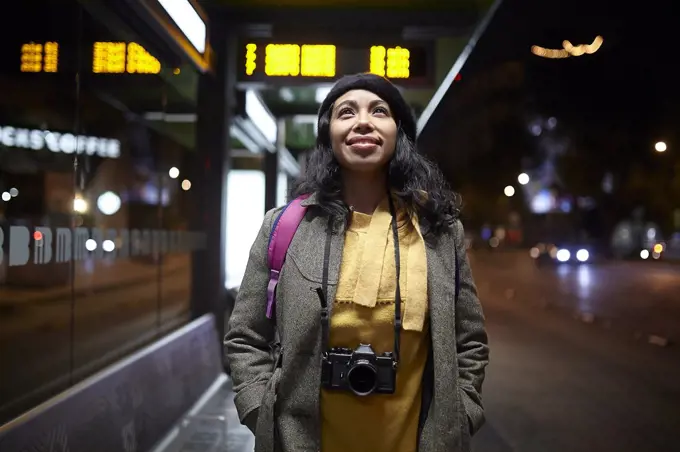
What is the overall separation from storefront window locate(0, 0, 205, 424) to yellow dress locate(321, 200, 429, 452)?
1904 mm

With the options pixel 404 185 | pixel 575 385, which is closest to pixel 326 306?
pixel 404 185

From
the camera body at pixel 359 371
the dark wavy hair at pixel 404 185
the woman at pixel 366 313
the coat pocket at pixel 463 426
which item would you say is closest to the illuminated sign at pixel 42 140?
the dark wavy hair at pixel 404 185

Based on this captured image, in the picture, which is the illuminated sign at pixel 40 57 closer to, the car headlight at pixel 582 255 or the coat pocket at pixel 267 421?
the coat pocket at pixel 267 421

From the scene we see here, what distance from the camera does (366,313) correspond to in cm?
190

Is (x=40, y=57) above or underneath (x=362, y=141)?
above

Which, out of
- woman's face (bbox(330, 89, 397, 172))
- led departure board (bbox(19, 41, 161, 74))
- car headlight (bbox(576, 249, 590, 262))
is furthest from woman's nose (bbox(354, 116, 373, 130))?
car headlight (bbox(576, 249, 590, 262))

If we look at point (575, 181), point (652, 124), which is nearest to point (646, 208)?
point (575, 181)

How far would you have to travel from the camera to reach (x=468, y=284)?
6.76ft

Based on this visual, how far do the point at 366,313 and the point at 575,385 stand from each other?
6.45 meters

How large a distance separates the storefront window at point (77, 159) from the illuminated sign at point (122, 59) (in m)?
0.01

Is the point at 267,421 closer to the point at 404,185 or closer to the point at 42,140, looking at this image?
the point at 404,185

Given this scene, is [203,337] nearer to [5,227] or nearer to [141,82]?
[141,82]

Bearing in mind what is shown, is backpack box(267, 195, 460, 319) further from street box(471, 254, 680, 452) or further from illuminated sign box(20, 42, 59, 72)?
street box(471, 254, 680, 452)

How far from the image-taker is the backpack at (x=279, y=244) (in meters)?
2.00
